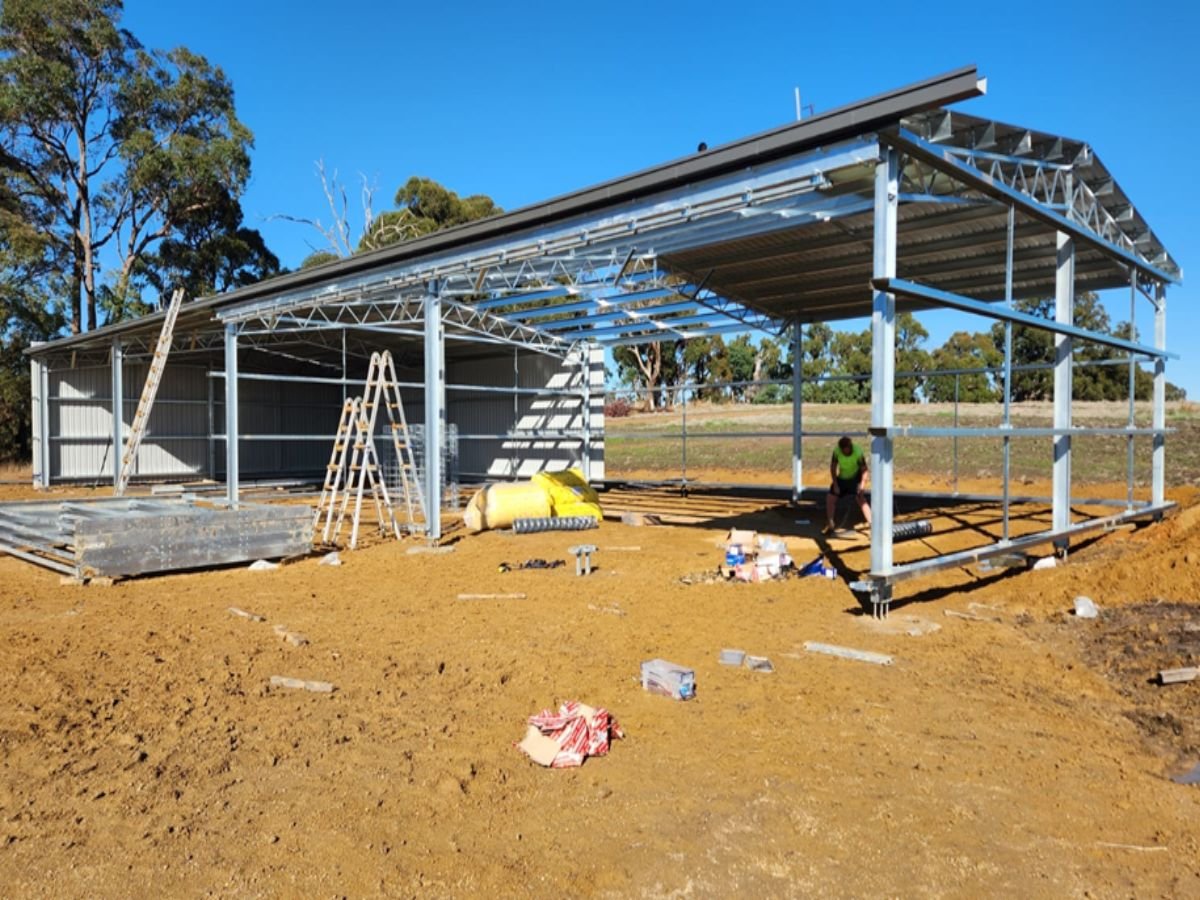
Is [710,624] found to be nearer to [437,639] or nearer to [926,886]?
[437,639]

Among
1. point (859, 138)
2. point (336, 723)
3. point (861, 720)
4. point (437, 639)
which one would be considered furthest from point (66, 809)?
point (859, 138)

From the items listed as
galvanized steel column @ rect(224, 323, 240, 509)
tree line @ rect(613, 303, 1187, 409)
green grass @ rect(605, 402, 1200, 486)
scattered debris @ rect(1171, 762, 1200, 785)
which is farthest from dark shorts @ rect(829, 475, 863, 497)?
tree line @ rect(613, 303, 1187, 409)

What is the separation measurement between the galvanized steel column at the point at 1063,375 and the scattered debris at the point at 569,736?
25.4 feet

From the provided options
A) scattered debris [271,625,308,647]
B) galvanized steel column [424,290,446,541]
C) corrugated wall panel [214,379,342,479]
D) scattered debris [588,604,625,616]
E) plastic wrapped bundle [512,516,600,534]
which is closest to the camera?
scattered debris [271,625,308,647]

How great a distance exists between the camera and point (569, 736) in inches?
169

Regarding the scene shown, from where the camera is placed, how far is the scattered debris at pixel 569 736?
416 centimetres

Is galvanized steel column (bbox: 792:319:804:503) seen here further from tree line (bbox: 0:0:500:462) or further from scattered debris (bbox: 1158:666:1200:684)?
tree line (bbox: 0:0:500:462)

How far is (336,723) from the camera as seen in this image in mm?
4723

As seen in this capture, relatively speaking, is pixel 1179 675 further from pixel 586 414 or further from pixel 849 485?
pixel 586 414

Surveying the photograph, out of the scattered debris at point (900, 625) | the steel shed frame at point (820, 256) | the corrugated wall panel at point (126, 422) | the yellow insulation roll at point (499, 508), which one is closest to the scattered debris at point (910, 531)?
the steel shed frame at point (820, 256)

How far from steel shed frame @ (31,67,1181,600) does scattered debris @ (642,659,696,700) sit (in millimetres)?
2785

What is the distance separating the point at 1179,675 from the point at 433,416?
9.78 metres

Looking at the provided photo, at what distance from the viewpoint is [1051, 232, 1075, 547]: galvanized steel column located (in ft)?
31.4

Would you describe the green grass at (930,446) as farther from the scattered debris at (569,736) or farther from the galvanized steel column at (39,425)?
the galvanized steel column at (39,425)
